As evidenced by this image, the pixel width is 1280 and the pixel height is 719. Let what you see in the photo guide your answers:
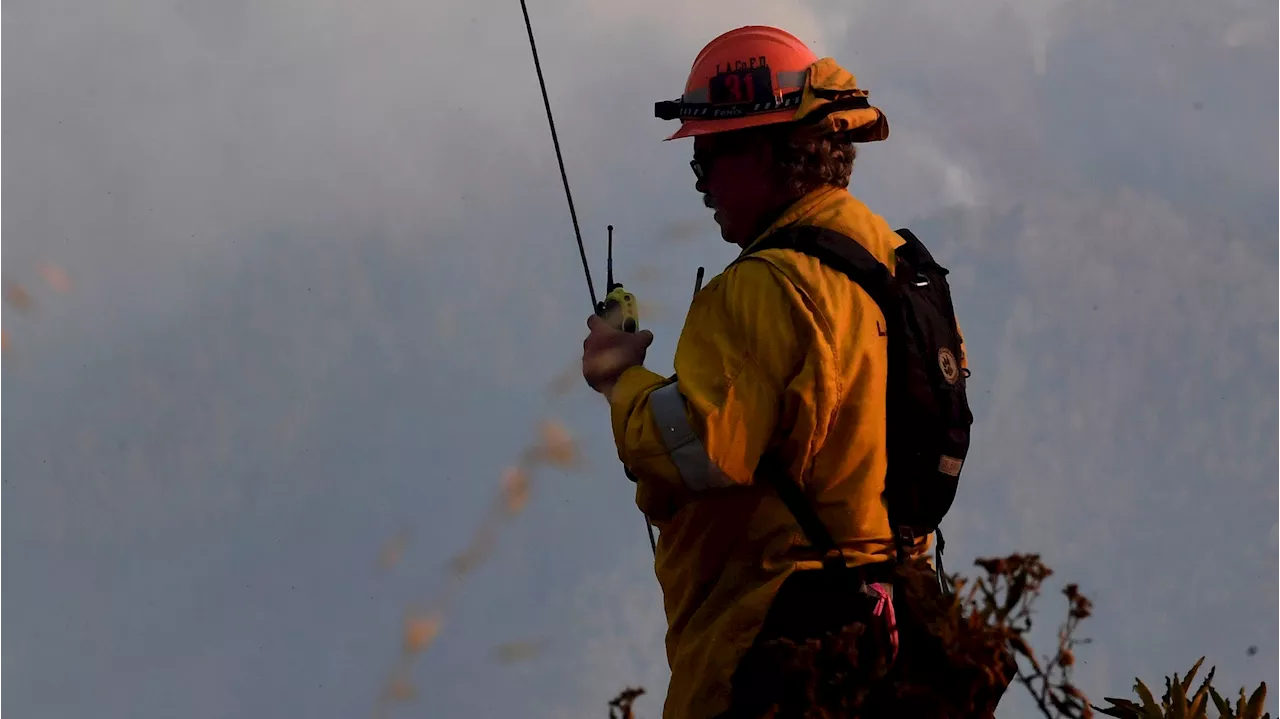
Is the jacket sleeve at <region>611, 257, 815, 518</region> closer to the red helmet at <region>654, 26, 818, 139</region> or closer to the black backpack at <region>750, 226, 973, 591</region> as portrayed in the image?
the black backpack at <region>750, 226, 973, 591</region>

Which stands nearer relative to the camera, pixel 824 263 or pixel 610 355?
pixel 824 263

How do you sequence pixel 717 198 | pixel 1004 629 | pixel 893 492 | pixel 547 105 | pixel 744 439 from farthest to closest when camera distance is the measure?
pixel 547 105
pixel 717 198
pixel 893 492
pixel 744 439
pixel 1004 629

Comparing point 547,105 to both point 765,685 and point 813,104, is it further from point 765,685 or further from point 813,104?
point 765,685

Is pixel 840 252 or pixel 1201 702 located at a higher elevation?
pixel 840 252

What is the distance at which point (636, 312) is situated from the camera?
697 centimetres

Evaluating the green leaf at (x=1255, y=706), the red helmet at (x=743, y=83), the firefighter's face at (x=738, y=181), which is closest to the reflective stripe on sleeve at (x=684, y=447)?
the firefighter's face at (x=738, y=181)

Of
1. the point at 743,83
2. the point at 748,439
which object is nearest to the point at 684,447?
the point at 748,439

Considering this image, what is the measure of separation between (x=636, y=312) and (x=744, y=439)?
1.02m

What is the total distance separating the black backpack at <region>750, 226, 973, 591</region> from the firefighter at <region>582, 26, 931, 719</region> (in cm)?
6

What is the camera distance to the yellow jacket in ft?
20.4

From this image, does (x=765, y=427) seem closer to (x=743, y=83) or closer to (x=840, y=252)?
(x=840, y=252)

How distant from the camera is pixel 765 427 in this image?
6234 millimetres

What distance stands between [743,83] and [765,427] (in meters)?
1.69

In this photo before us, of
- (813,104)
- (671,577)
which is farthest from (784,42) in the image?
(671,577)
